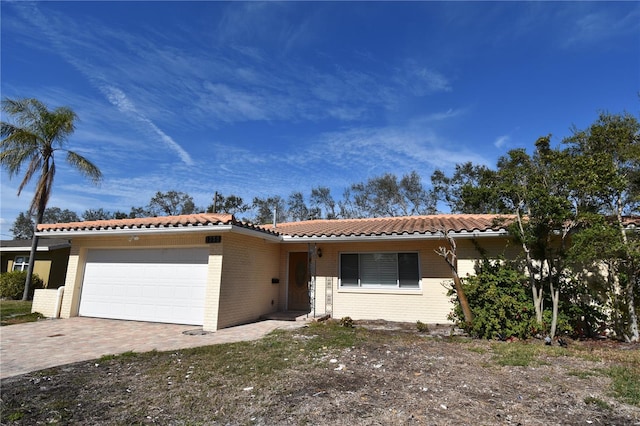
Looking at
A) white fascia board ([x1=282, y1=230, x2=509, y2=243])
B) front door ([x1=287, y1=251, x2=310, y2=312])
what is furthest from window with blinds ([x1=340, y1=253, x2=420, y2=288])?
front door ([x1=287, y1=251, x2=310, y2=312])

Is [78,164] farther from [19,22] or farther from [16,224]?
[16,224]

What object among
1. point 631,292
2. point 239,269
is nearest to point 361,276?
point 239,269

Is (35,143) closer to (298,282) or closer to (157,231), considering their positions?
(157,231)

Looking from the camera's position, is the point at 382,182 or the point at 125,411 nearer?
the point at 125,411

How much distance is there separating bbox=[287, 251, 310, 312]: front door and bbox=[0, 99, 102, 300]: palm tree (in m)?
11.5

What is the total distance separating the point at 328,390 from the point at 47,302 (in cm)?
1128

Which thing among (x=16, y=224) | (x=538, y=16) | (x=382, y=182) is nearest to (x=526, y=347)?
(x=538, y=16)

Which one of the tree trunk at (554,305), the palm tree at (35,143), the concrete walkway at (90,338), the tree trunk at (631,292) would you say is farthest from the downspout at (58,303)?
the tree trunk at (631,292)

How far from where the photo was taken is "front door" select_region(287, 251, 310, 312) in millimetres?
12227

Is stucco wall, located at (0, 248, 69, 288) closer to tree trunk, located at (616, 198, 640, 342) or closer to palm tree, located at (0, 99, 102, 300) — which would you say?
palm tree, located at (0, 99, 102, 300)

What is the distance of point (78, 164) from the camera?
606 inches

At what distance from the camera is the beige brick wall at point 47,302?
415 inches

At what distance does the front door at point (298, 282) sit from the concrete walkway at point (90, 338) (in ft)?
7.81

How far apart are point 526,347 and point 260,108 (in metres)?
11.4
